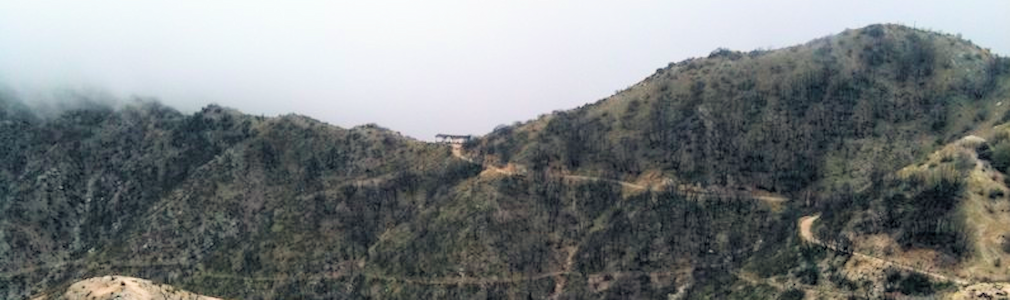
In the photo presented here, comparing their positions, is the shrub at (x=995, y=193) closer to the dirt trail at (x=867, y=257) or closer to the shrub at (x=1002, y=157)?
the shrub at (x=1002, y=157)

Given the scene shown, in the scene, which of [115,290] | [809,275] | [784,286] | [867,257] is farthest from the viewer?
[784,286]

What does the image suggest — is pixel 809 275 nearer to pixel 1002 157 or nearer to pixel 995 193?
pixel 995 193

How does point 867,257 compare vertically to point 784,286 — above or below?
above

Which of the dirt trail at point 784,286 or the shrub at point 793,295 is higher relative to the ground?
the dirt trail at point 784,286

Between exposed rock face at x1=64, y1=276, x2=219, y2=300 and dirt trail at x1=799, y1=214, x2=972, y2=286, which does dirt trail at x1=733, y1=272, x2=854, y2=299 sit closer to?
dirt trail at x1=799, y1=214, x2=972, y2=286

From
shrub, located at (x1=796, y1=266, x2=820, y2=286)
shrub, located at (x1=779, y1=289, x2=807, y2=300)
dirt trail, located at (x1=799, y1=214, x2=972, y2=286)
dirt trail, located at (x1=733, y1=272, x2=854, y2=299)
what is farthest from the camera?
shrub, located at (x1=796, y1=266, x2=820, y2=286)

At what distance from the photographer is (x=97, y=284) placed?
112688 millimetres

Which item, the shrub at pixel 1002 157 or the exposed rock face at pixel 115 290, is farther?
the shrub at pixel 1002 157

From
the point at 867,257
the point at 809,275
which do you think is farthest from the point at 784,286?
the point at 867,257

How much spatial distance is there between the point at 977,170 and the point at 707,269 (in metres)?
58.7

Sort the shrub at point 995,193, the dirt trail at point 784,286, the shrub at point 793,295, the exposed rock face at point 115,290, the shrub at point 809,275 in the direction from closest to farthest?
1. the exposed rock face at point 115,290
2. the dirt trail at point 784,286
3. the shrub at point 995,193
4. the shrub at point 793,295
5. the shrub at point 809,275

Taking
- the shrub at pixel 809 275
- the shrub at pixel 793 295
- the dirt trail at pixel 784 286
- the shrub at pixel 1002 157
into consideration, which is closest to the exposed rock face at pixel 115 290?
the shrub at pixel 793 295

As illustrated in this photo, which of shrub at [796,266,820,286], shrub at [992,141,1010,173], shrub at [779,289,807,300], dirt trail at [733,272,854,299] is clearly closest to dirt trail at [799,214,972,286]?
shrub at [796,266,820,286]

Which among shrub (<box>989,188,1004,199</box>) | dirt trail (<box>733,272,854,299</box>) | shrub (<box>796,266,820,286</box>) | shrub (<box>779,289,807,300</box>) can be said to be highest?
shrub (<box>989,188,1004,199</box>)
